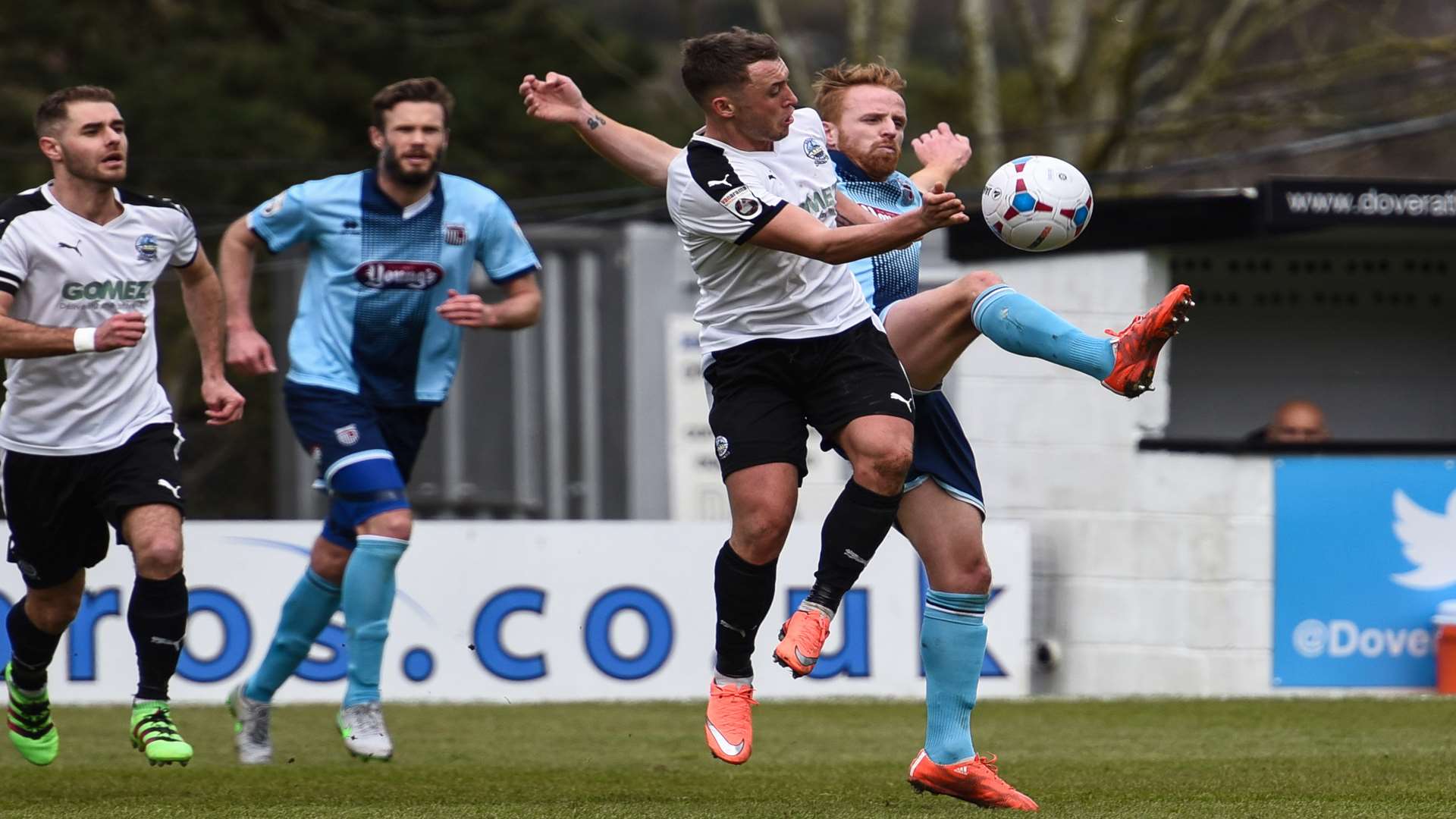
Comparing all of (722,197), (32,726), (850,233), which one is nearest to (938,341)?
(850,233)

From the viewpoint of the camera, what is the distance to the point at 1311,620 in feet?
35.8

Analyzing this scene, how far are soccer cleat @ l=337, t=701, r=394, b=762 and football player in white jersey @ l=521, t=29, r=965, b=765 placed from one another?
72.4 inches

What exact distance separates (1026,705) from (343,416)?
158 inches

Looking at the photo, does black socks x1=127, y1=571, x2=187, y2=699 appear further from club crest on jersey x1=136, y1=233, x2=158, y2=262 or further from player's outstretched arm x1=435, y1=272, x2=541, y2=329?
player's outstretched arm x1=435, y1=272, x2=541, y2=329

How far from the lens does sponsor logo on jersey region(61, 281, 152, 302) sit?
6684 mm

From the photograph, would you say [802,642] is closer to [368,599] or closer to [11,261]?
[368,599]

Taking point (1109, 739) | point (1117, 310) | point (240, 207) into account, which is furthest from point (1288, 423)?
point (240, 207)

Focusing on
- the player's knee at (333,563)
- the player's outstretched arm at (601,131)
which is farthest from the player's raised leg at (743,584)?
the player's knee at (333,563)

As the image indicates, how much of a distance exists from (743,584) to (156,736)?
183 centimetres

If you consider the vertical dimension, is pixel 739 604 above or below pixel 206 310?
below

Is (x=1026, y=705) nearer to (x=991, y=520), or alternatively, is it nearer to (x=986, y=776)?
(x=991, y=520)

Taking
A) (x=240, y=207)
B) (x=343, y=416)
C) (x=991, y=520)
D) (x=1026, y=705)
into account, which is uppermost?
(x=240, y=207)

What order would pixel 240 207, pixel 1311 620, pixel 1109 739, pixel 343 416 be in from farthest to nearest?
pixel 240 207, pixel 1311 620, pixel 1109 739, pixel 343 416

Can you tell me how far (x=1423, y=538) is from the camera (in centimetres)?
1092
